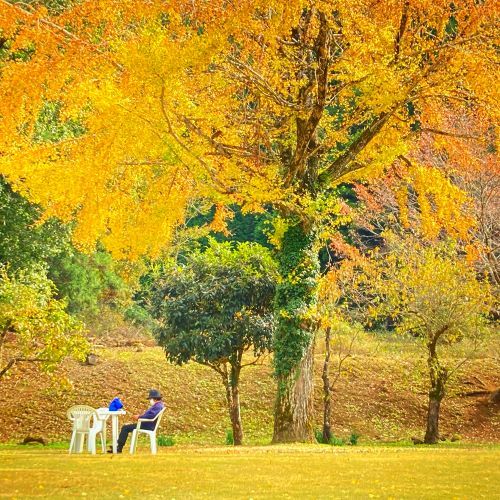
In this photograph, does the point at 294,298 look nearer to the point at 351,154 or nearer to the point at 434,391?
the point at 351,154

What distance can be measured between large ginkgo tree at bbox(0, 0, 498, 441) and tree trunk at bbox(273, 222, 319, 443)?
2 centimetres

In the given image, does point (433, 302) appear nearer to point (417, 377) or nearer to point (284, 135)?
point (417, 377)

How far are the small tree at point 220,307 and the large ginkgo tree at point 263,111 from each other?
1086 millimetres

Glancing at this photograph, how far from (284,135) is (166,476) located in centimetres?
923

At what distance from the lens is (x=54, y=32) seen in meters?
16.1

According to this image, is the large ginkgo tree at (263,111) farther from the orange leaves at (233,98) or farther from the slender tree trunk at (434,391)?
the slender tree trunk at (434,391)

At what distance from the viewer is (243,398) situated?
2277 cm

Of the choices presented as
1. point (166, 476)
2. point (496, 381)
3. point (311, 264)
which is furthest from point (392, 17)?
point (496, 381)

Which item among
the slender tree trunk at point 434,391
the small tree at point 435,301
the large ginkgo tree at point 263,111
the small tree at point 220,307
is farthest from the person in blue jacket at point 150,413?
the slender tree trunk at point 434,391

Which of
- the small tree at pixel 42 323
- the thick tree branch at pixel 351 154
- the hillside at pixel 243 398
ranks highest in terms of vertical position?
the thick tree branch at pixel 351 154

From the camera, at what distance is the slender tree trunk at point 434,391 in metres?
19.0

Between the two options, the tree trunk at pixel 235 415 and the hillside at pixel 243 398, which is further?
the hillside at pixel 243 398

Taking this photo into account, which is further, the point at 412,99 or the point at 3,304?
the point at 3,304

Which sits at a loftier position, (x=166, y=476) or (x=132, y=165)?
(x=132, y=165)
